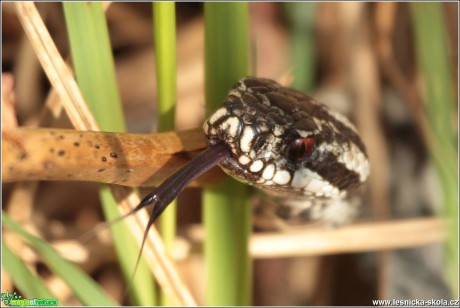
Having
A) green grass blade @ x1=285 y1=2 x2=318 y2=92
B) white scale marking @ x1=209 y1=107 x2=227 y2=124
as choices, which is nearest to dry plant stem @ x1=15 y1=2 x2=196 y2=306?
white scale marking @ x1=209 y1=107 x2=227 y2=124

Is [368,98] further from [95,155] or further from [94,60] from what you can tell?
[95,155]

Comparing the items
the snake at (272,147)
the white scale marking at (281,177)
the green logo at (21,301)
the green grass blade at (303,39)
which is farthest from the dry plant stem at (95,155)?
the green grass blade at (303,39)

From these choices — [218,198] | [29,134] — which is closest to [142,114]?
[218,198]

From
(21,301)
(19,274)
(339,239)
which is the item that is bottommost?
(339,239)

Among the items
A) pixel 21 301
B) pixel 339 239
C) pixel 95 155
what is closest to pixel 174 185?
pixel 95 155

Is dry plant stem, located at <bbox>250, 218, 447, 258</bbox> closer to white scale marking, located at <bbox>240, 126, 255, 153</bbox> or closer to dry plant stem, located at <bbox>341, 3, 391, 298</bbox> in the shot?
dry plant stem, located at <bbox>341, 3, 391, 298</bbox>

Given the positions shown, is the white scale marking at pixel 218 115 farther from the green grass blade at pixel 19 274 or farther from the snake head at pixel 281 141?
the green grass blade at pixel 19 274
